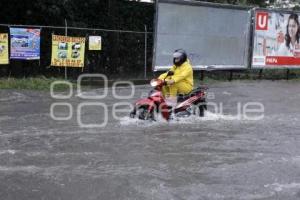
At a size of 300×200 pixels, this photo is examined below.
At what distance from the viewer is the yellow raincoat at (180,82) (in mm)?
14203

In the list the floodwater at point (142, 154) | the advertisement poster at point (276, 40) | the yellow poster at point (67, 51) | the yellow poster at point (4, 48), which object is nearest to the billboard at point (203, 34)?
the advertisement poster at point (276, 40)

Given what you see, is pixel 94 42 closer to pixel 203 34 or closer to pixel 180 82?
pixel 203 34

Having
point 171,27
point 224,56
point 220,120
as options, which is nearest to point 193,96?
point 220,120

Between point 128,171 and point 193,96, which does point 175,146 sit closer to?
point 128,171

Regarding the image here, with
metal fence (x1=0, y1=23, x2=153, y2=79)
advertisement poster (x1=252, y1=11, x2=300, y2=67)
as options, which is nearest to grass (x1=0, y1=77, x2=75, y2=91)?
metal fence (x1=0, y1=23, x2=153, y2=79)

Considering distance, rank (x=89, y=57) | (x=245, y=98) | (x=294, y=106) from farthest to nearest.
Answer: (x=89, y=57), (x=245, y=98), (x=294, y=106)

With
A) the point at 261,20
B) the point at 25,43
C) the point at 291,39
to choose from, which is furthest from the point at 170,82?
the point at 291,39

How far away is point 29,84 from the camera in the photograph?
19094 millimetres

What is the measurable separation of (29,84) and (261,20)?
10.4 m

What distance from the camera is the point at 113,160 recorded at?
9.61 metres

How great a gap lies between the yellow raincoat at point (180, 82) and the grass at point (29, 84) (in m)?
5.71

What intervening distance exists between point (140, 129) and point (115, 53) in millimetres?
12198

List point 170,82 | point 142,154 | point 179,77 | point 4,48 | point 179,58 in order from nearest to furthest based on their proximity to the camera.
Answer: point 142,154 < point 170,82 < point 179,77 < point 179,58 < point 4,48

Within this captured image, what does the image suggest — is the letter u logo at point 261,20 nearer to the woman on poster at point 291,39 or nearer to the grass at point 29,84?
the woman on poster at point 291,39
